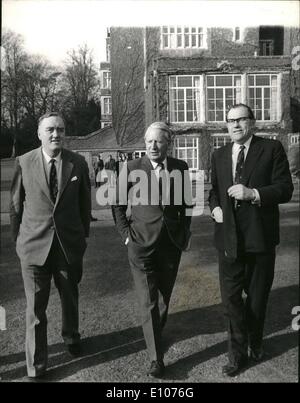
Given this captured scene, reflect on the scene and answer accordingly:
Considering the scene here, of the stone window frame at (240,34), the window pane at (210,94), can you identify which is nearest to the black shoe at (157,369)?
the window pane at (210,94)

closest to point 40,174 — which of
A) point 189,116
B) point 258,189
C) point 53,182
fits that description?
point 53,182

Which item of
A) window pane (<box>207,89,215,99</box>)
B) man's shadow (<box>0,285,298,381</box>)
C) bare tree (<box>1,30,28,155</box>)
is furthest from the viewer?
window pane (<box>207,89,215,99</box>)

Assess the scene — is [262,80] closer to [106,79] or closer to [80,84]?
[106,79]

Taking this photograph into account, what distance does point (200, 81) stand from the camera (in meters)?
4.24

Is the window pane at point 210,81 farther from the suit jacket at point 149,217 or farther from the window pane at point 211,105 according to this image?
the suit jacket at point 149,217

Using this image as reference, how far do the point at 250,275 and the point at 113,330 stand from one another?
1.38 meters

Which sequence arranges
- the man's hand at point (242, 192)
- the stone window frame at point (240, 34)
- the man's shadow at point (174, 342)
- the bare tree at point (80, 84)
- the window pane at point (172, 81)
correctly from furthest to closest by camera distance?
the window pane at point (172, 81) < the stone window frame at point (240, 34) < the bare tree at point (80, 84) < the man's shadow at point (174, 342) < the man's hand at point (242, 192)

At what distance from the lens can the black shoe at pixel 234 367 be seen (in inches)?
127

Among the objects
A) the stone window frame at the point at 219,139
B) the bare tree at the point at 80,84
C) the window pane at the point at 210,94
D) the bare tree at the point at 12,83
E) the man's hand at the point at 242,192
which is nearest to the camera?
the man's hand at the point at 242,192

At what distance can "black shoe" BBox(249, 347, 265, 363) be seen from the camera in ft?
11.2

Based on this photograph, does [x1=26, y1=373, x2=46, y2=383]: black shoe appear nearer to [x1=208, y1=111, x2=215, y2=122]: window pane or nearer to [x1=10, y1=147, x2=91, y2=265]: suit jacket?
[x1=10, y1=147, x2=91, y2=265]: suit jacket

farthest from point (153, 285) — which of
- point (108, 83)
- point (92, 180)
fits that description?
point (108, 83)

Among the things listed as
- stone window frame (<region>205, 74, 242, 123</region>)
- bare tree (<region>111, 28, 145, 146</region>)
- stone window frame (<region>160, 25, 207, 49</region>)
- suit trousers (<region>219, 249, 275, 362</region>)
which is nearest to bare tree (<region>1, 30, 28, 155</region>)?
bare tree (<region>111, 28, 145, 146</region>)

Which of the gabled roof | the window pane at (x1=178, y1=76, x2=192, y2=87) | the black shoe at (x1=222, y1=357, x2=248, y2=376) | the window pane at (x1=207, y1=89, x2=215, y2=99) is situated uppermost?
the gabled roof
